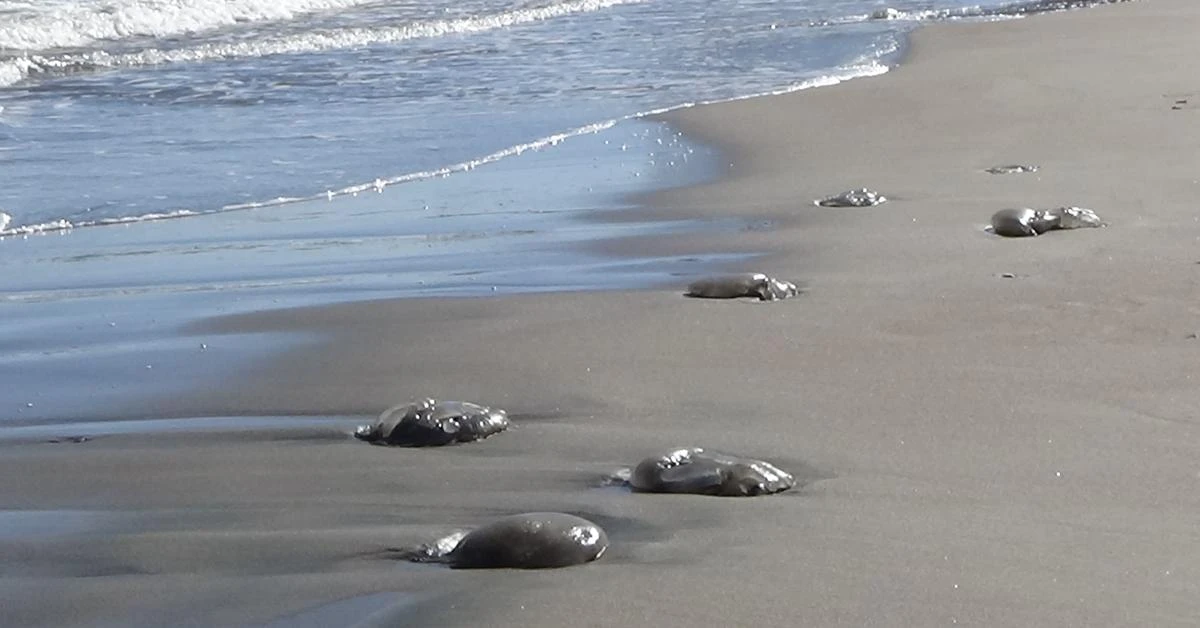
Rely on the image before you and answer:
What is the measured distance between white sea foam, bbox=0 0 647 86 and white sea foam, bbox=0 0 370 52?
41.4 inches

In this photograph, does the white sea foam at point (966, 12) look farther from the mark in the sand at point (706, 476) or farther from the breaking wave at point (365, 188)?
the mark in the sand at point (706, 476)

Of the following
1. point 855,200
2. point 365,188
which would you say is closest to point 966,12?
point 365,188

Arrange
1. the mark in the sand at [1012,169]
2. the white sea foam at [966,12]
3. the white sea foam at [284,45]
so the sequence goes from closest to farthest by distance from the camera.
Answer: the mark in the sand at [1012,169], the white sea foam at [284,45], the white sea foam at [966,12]

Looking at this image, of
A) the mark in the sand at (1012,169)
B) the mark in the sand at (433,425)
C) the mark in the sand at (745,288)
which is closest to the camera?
the mark in the sand at (433,425)

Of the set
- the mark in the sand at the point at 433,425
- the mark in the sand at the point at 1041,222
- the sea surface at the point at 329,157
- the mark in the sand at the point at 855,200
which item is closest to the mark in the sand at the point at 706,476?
the mark in the sand at the point at 433,425

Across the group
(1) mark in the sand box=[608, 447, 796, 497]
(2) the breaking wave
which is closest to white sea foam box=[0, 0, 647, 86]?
(2) the breaking wave

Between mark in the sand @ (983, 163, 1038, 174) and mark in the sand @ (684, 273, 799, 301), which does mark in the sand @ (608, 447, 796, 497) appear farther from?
mark in the sand @ (983, 163, 1038, 174)

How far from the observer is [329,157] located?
299 inches

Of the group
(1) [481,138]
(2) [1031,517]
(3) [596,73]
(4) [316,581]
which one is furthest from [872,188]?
(3) [596,73]

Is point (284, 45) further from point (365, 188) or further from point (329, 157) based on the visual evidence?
point (365, 188)

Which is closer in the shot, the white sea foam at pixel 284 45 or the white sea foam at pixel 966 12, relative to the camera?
the white sea foam at pixel 284 45

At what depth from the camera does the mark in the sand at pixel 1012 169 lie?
636cm

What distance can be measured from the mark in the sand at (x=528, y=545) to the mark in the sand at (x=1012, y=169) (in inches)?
168

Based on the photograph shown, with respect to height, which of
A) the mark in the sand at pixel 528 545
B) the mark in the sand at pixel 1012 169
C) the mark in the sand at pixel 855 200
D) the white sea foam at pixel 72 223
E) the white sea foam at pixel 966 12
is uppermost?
the mark in the sand at pixel 528 545
